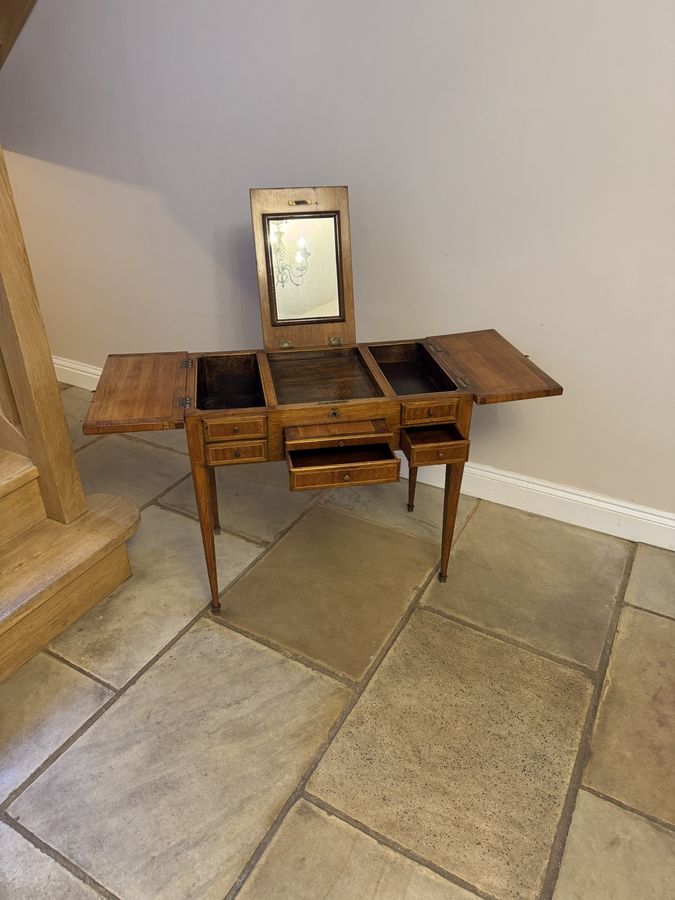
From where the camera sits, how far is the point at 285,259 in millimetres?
1680

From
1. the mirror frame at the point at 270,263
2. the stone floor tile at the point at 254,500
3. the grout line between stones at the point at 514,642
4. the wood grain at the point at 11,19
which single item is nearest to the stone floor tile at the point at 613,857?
the grout line between stones at the point at 514,642

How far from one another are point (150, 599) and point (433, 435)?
3.34 ft

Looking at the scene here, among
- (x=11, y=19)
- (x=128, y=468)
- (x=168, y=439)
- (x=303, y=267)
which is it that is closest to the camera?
(x=303, y=267)

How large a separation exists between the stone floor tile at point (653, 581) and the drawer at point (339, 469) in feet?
3.18

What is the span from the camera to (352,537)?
6.84ft

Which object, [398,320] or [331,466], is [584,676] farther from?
[398,320]

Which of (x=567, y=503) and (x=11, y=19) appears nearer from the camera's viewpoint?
(x=567, y=503)

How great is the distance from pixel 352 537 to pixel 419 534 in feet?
0.80

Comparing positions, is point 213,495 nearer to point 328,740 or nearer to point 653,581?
point 328,740

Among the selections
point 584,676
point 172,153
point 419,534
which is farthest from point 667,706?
point 172,153

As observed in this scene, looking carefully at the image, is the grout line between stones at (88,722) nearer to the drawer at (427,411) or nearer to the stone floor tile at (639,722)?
the drawer at (427,411)

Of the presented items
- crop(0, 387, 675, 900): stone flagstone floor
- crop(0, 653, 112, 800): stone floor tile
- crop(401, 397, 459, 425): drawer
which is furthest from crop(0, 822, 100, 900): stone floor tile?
crop(401, 397, 459, 425): drawer

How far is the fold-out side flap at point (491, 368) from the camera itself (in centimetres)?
150

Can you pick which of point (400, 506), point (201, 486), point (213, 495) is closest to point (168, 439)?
point (213, 495)
